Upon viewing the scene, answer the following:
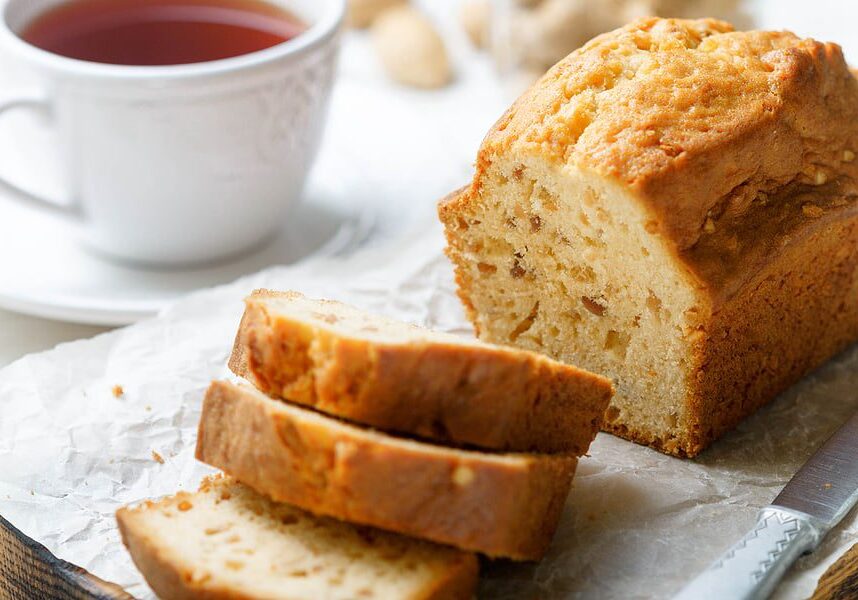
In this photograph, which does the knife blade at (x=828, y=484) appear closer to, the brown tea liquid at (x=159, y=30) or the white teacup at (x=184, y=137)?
the white teacup at (x=184, y=137)

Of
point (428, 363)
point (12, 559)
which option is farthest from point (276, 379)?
point (12, 559)

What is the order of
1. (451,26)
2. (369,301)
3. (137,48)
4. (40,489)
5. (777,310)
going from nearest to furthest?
(40,489), (777,310), (369,301), (137,48), (451,26)

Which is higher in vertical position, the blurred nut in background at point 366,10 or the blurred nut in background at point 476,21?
the blurred nut in background at point 476,21

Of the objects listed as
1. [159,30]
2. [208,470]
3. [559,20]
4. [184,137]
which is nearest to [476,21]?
[559,20]

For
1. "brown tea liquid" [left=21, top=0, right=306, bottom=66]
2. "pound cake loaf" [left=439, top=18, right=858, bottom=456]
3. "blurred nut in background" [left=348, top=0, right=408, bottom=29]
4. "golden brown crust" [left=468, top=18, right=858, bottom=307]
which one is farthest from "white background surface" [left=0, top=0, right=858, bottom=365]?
"golden brown crust" [left=468, top=18, right=858, bottom=307]

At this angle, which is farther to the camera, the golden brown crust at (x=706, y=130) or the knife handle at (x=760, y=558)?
the golden brown crust at (x=706, y=130)

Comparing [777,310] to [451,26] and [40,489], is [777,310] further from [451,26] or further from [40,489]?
[451,26]

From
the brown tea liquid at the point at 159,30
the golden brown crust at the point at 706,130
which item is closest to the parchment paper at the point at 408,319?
the golden brown crust at the point at 706,130
